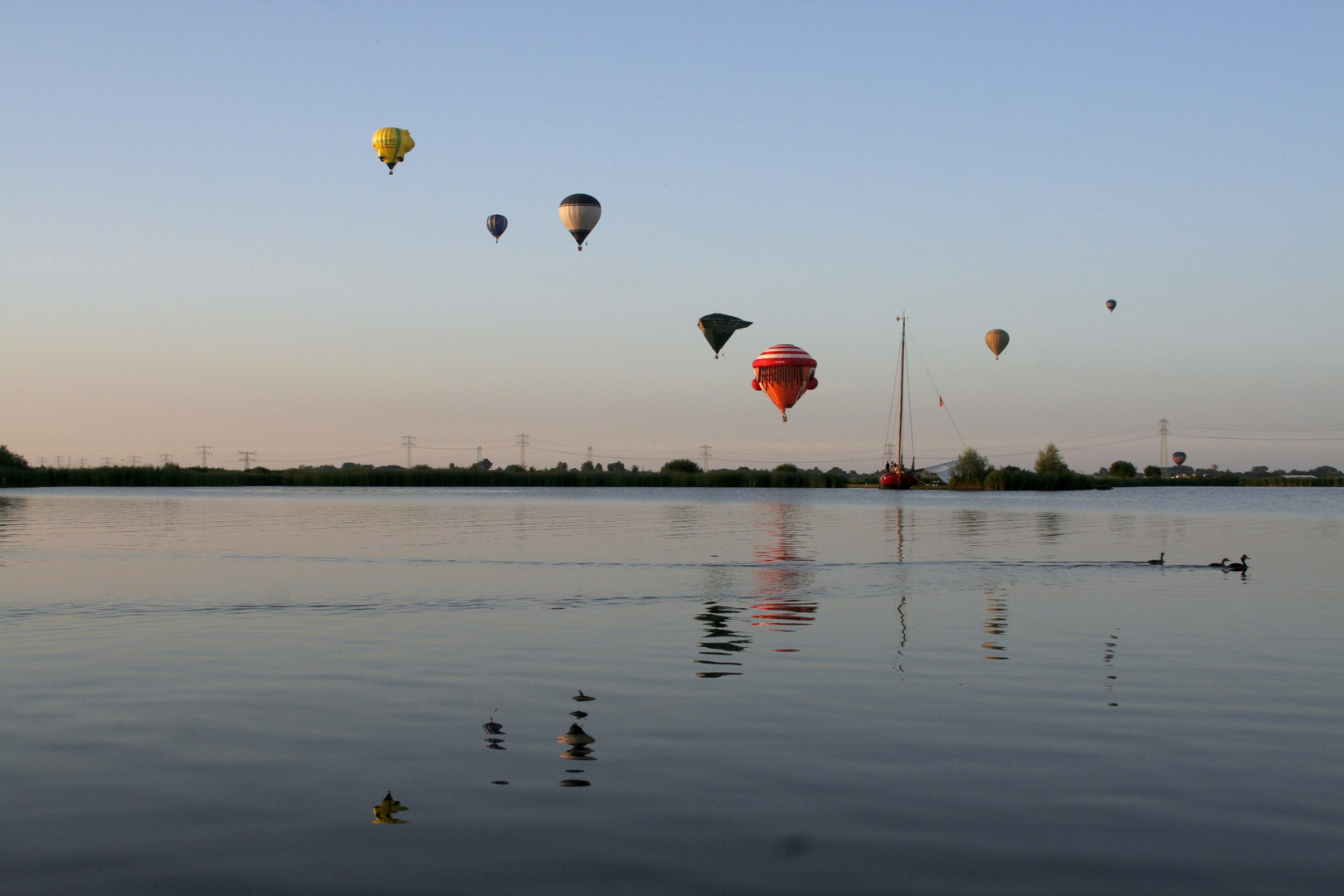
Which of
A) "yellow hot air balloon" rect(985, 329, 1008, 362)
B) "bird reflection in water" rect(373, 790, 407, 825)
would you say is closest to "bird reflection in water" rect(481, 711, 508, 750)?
"bird reflection in water" rect(373, 790, 407, 825)

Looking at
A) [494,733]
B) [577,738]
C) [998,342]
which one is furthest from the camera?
[998,342]

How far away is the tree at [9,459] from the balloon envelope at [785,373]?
68.5m

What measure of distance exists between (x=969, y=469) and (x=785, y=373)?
32460 mm

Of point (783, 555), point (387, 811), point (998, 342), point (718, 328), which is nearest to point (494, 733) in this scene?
point (387, 811)

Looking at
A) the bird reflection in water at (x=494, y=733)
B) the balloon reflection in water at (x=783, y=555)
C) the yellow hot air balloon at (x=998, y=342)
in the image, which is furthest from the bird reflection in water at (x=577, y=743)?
the yellow hot air balloon at (x=998, y=342)

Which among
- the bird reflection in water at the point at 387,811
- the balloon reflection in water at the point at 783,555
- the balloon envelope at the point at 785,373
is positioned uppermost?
the balloon envelope at the point at 785,373

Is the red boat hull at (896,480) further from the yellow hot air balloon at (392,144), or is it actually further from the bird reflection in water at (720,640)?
the bird reflection in water at (720,640)

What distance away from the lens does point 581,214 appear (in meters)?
61.0

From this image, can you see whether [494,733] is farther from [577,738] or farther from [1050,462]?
[1050,462]

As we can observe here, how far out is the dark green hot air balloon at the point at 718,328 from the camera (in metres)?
79.4

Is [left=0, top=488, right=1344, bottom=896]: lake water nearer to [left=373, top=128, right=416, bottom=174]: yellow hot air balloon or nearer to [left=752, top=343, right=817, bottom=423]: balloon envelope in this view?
[left=373, top=128, right=416, bottom=174]: yellow hot air balloon

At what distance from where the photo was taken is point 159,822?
6.46m

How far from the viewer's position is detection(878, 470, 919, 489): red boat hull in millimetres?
106625

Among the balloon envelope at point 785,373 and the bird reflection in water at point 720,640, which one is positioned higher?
the balloon envelope at point 785,373
